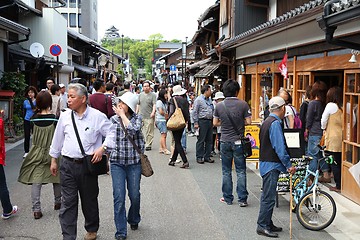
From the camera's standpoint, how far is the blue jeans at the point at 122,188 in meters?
5.97

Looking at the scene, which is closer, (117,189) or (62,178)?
(62,178)

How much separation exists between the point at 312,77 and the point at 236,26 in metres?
8.69

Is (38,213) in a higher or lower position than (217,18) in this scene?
lower

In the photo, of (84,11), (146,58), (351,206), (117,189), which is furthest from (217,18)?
(146,58)

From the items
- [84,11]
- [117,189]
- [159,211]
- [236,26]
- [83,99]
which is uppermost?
[84,11]

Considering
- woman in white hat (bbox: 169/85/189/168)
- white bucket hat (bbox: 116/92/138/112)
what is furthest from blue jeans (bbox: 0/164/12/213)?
woman in white hat (bbox: 169/85/189/168)

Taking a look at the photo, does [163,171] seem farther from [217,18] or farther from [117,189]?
[217,18]

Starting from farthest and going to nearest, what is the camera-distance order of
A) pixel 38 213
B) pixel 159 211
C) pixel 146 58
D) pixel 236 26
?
pixel 146 58
pixel 236 26
pixel 159 211
pixel 38 213

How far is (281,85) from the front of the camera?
14.0 meters

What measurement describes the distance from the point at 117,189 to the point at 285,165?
2145 mm

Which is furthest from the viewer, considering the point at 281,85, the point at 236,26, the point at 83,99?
the point at 236,26

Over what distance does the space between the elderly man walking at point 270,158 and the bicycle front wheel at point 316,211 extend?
1.95ft

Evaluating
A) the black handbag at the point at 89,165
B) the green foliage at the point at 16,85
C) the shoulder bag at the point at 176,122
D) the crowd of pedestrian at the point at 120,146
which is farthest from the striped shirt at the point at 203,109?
the green foliage at the point at 16,85

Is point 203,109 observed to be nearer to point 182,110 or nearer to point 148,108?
point 182,110
